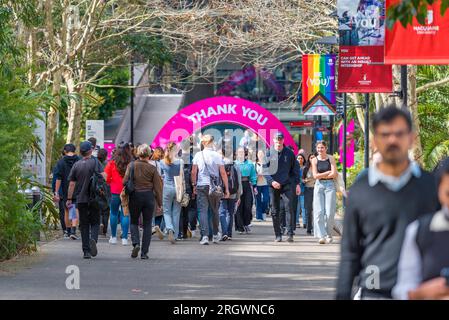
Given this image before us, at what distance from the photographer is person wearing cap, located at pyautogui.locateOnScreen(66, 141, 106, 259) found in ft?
59.6

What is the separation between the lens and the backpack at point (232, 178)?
23502 mm

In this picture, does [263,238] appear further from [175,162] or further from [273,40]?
[273,40]

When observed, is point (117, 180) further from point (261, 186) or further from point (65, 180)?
point (261, 186)

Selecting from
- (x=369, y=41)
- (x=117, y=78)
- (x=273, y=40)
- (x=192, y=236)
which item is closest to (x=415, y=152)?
(x=369, y=41)

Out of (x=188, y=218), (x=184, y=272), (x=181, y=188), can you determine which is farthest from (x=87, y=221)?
(x=188, y=218)

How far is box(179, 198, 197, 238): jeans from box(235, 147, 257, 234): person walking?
171 centimetres

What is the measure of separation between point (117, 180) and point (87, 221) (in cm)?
344

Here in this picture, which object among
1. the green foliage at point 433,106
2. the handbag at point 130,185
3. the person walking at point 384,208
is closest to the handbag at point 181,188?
the handbag at point 130,185

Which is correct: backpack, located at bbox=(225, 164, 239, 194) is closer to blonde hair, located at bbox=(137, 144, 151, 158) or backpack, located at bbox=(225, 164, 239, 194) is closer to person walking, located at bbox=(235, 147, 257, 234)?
person walking, located at bbox=(235, 147, 257, 234)

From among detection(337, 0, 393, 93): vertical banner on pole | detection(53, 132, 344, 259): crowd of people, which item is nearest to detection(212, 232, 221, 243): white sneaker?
detection(53, 132, 344, 259): crowd of people

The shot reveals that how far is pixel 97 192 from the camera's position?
18188 millimetres

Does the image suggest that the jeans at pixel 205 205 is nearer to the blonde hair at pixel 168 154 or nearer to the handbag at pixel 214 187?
the handbag at pixel 214 187
